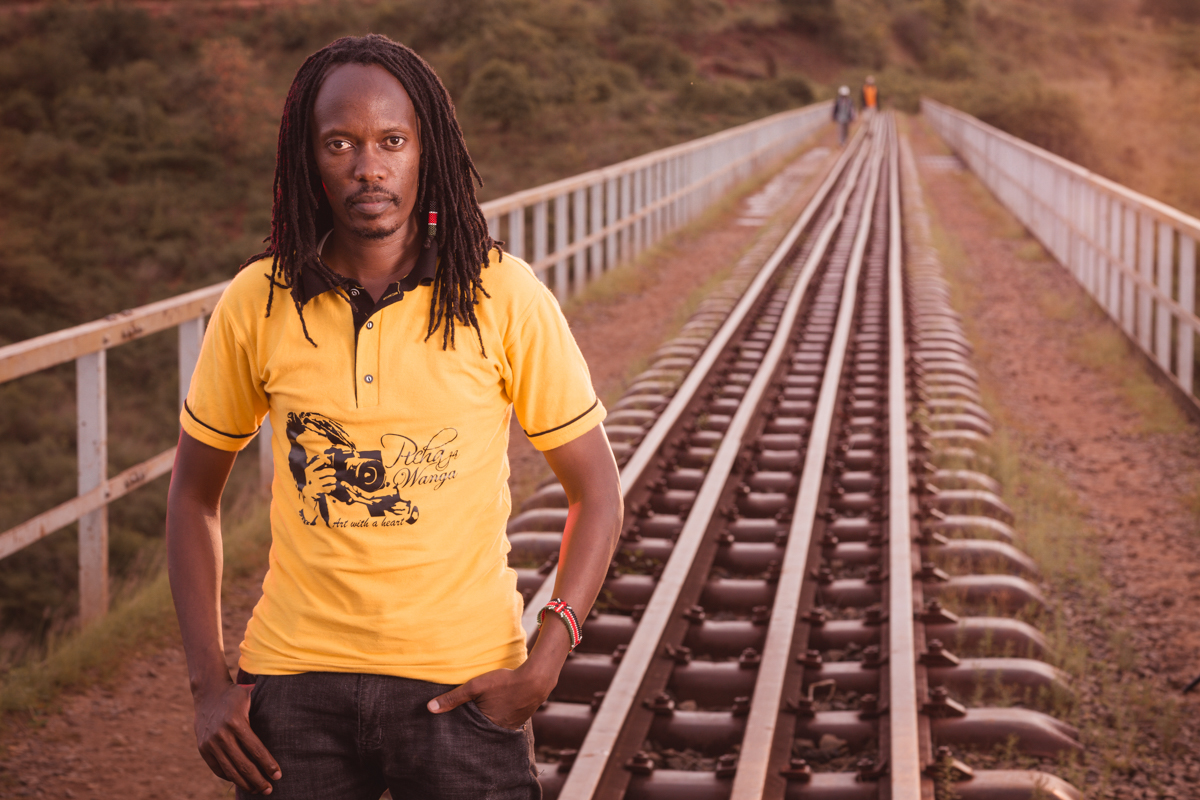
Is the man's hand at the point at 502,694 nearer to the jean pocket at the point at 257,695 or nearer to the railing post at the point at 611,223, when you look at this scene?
the jean pocket at the point at 257,695

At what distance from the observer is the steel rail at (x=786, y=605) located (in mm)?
3883

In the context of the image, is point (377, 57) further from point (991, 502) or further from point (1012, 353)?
point (1012, 353)

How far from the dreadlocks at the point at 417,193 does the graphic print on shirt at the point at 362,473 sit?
16 centimetres

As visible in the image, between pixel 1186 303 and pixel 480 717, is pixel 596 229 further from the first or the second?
pixel 480 717

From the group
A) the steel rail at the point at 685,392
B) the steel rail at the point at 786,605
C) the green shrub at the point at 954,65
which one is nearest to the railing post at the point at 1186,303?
the steel rail at the point at 786,605

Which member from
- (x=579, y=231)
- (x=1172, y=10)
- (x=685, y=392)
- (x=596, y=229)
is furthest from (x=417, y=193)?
(x=1172, y=10)

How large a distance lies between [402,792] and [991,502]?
5302 millimetres

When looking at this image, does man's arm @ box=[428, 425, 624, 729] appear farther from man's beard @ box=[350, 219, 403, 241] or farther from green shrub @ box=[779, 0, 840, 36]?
green shrub @ box=[779, 0, 840, 36]

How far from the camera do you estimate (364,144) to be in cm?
192

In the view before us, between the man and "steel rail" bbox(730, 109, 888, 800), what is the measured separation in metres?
1.99

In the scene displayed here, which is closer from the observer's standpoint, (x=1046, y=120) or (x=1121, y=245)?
(x=1121, y=245)

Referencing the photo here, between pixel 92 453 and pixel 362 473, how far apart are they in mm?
3527

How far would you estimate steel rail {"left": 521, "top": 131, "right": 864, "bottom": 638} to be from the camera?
504 centimetres

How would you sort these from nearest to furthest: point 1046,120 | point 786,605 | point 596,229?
1. point 786,605
2. point 596,229
3. point 1046,120
